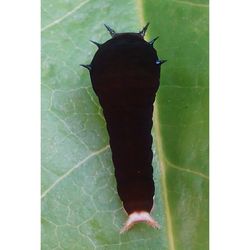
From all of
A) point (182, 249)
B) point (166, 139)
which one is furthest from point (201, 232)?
point (166, 139)

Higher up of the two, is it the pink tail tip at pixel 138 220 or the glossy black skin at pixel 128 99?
the glossy black skin at pixel 128 99

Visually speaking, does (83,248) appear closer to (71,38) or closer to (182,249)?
Answer: (182,249)

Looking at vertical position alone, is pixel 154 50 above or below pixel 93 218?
above

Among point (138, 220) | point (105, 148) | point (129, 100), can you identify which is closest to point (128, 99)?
point (129, 100)

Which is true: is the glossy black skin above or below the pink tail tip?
above

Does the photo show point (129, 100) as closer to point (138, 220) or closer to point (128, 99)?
point (128, 99)

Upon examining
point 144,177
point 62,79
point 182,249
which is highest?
point 62,79
